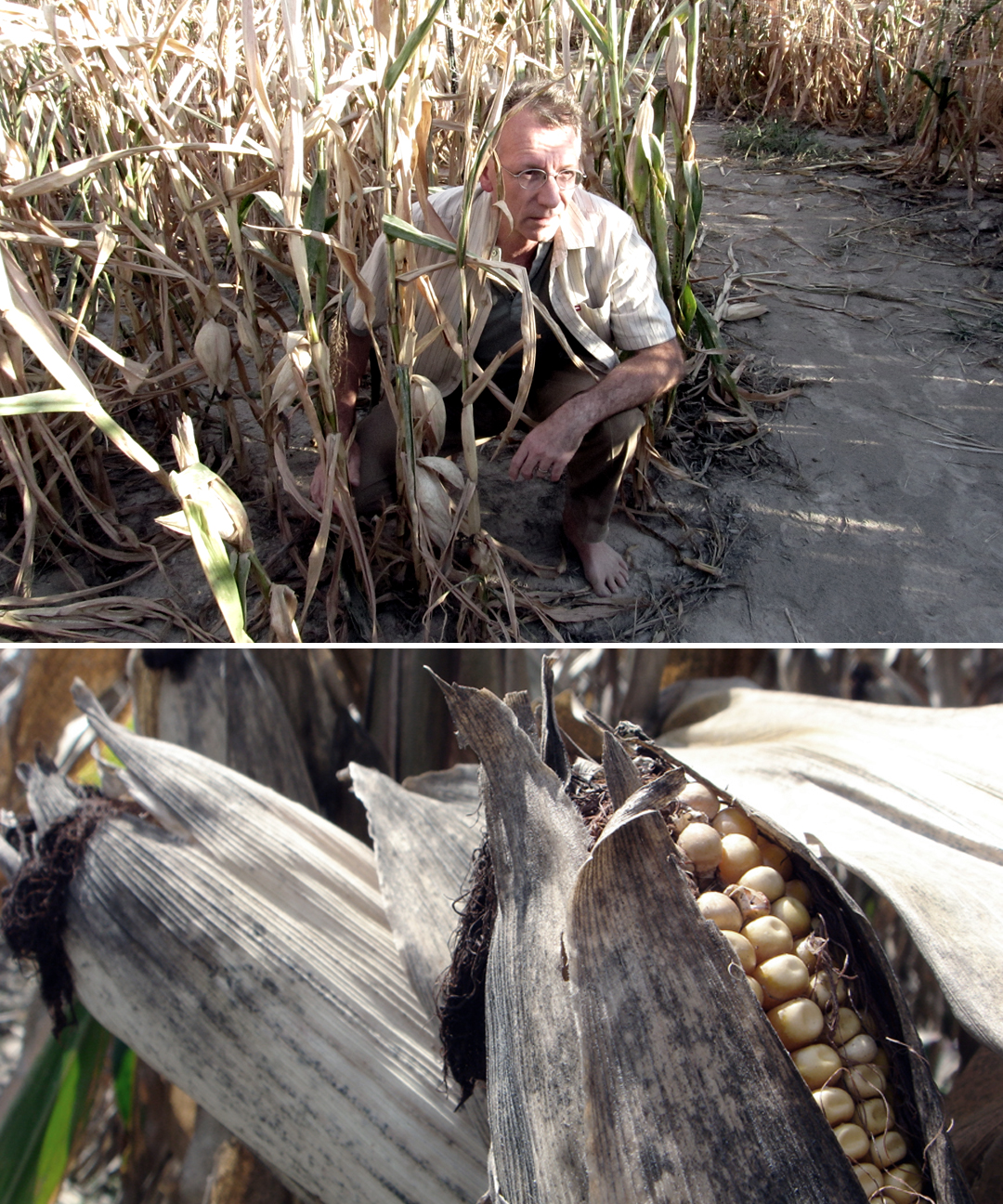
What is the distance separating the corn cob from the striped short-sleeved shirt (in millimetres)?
1224

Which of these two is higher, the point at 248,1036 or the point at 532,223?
the point at 532,223

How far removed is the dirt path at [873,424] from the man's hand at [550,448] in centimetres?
49

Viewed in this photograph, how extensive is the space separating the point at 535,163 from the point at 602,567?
2.73 feet

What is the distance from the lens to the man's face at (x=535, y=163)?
155 cm

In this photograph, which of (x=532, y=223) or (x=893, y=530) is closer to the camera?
(x=532, y=223)

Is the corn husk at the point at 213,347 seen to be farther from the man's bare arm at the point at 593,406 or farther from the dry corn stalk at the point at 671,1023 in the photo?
the dry corn stalk at the point at 671,1023

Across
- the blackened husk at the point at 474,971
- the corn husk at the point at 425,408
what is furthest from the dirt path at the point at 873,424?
the blackened husk at the point at 474,971

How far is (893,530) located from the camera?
6.94 feet

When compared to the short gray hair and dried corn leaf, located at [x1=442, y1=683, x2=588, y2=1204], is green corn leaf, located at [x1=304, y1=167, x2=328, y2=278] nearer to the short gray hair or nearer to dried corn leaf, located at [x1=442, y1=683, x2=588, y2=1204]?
the short gray hair

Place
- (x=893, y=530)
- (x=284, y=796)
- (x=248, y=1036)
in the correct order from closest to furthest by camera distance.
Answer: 1. (x=248, y=1036)
2. (x=284, y=796)
3. (x=893, y=530)

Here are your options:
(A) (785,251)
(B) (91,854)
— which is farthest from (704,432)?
(B) (91,854)

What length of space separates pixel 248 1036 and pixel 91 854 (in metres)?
0.26

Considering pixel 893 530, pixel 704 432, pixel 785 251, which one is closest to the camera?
pixel 893 530

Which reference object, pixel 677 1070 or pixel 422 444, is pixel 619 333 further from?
pixel 677 1070
